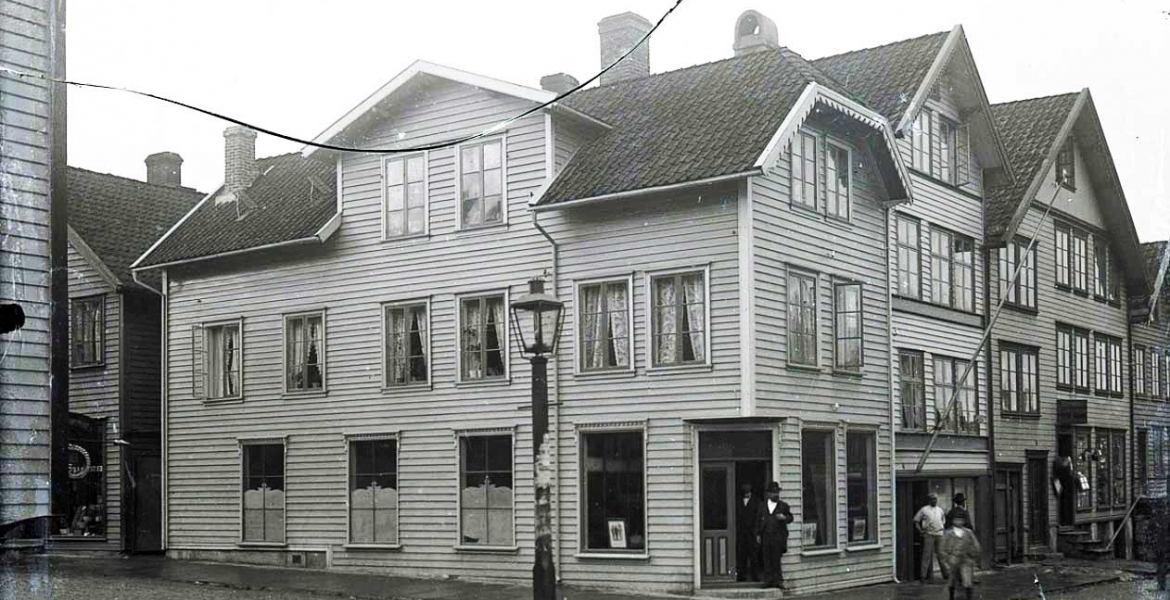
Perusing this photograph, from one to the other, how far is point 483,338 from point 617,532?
432cm

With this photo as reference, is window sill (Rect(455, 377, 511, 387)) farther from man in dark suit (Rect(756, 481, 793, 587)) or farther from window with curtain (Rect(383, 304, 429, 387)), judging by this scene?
man in dark suit (Rect(756, 481, 793, 587))

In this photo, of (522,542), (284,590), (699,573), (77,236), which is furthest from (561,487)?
(77,236)

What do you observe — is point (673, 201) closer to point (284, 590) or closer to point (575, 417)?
point (575, 417)

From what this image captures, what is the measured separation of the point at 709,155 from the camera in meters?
24.0

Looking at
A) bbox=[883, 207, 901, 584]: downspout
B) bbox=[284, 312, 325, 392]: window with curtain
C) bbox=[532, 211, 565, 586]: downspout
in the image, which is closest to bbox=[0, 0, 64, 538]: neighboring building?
bbox=[532, 211, 565, 586]: downspout

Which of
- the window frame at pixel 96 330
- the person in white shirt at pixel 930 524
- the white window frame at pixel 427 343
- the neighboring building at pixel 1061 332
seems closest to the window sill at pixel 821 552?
the person in white shirt at pixel 930 524

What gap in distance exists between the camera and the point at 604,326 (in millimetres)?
25250

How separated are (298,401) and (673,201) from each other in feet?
30.0

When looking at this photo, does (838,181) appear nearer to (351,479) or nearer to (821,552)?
(821,552)

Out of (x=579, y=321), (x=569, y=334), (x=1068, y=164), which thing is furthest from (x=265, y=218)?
(x=1068, y=164)

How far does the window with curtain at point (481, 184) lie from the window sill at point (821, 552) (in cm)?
768

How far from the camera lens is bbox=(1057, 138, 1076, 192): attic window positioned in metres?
36.1

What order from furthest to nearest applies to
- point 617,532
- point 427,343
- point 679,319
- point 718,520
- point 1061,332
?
point 1061,332 < point 427,343 < point 617,532 < point 679,319 < point 718,520

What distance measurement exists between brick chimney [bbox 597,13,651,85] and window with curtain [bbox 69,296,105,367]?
1232 centimetres
